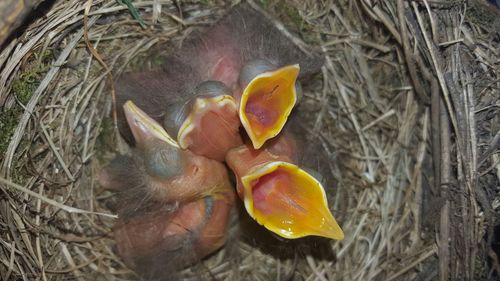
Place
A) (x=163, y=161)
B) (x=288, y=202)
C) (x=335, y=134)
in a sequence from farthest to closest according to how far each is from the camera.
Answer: (x=335, y=134)
(x=163, y=161)
(x=288, y=202)

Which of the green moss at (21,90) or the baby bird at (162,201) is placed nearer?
the green moss at (21,90)

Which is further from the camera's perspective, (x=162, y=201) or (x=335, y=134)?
(x=335, y=134)

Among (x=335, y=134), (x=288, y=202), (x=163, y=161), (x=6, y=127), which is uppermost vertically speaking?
(x=6, y=127)

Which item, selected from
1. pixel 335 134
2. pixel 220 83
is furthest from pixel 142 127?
pixel 335 134

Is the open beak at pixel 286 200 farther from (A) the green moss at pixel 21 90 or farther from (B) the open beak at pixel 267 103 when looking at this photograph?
(A) the green moss at pixel 21 90

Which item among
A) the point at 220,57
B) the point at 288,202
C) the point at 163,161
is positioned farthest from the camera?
the point at 220,57

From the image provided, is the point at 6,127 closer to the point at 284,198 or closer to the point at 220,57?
the point at 220,57

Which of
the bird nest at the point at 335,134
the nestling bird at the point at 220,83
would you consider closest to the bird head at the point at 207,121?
the nestling bird at the point at 220,83

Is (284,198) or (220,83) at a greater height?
(220,83)
